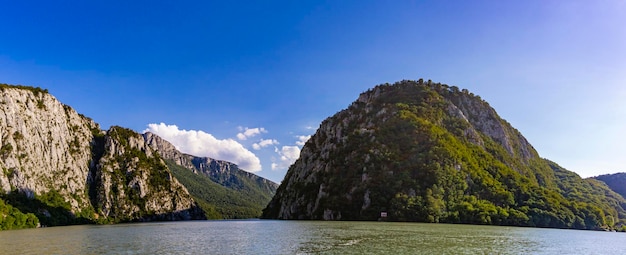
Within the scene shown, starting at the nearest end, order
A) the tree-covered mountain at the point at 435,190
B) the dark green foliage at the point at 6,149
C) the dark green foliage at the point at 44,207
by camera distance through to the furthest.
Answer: the tree-covered mountain at the point at 435,190
the dark green foliage at the point at 44,207
the dark green foliage at the point at 6,149

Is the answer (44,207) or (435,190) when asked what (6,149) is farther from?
(435,190)

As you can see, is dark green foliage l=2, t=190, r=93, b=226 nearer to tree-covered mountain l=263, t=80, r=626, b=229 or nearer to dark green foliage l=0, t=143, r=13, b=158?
dark green foliage l=0, t=143, r=13, b=158

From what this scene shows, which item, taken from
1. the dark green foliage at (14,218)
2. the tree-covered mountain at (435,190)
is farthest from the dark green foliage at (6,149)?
the tree-covered mountain at (435,190)

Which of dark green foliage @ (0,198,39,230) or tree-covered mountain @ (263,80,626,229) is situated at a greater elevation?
tree-covered mountain @ (263,80,626,229)

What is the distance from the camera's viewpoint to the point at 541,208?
15550 centimetres

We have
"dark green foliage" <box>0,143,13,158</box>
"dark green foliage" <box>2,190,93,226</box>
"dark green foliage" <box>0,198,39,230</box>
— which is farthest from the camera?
"dark green foliage" <box>0,143,13,158</box>

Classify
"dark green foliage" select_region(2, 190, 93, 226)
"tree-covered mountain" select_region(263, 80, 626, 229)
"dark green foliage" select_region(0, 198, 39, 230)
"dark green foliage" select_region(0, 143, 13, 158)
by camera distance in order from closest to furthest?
1. "dark green foliage" select_region(0, 198, 39, 230)
2. "tree-covered mountain" select_region(263, 80, 626, 229)
3. "dark green foliage" select_region(2, 190, 93, 226)
4. "dark green foliage" select_region(0, 143, 13, 158)

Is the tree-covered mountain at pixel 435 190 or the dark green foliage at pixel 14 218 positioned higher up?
the tree-covered mountain at pixel 435 190

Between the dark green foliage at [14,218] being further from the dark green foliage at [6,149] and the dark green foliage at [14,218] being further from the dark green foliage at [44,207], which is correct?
the dark green foliage at [6,149]

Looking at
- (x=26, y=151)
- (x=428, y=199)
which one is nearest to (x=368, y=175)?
(x=428, y=199)

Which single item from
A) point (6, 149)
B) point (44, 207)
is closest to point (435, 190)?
point (44, 207)

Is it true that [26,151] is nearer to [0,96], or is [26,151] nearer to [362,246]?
[0,96]

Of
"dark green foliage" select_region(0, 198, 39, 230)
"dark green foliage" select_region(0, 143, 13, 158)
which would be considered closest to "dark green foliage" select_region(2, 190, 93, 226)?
"dark green foliage" select_region(0, 198, 39, 230)

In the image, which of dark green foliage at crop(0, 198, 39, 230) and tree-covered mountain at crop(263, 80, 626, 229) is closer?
dark green foliage at crop(0, 198, 39, 230)
